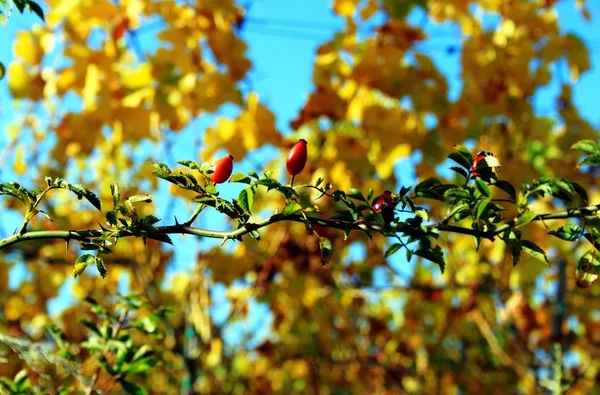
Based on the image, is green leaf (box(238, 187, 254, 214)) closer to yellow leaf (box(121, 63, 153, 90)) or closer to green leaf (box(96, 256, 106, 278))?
green leaf (box(96, 256, 106, 278))

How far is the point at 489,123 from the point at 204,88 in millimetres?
891

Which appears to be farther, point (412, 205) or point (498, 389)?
point (498, 389)

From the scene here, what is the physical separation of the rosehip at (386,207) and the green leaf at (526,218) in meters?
0.11

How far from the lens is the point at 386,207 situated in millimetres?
604

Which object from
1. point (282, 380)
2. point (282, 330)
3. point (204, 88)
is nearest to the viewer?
point (204, 88)

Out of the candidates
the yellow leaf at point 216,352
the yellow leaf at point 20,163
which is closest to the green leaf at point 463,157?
the yellow leaf at point 216,352

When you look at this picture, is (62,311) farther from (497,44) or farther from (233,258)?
(497,44)

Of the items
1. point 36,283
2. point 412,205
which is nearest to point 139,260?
point 36,283

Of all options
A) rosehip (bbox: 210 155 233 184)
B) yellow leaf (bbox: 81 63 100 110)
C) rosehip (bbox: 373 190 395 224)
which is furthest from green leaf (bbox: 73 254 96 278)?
yellow leaf (bbox: 81 63 100 110)

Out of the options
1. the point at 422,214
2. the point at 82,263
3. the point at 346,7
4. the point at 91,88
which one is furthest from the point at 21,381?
the point at 346,7

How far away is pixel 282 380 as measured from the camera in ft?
14.6

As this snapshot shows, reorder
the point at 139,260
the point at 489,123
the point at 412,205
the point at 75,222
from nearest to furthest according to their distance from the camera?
the point at 412,205 < the point at 489,123 < the point at 139,260 < the point at 75,222

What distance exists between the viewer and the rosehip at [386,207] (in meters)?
0.60

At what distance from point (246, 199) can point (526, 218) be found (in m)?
0.24
